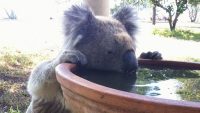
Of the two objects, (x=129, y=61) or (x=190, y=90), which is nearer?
(x=190, y=90)

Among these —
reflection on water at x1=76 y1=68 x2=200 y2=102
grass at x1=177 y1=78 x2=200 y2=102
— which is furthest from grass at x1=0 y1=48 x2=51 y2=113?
grass at x1=177 y1=78 x2=200 y2=102

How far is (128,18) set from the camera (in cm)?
207

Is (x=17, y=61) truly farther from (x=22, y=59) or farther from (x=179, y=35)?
(x=179, y=35)

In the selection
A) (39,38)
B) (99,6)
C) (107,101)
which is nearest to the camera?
(107,101)

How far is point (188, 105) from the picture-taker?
108cm

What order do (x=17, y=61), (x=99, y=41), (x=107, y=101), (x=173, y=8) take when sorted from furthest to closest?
(x=173, y=8) < (x=17, y=61) < (x=99, y=41) < (x=107, y=101)

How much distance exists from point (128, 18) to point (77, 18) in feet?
1.05

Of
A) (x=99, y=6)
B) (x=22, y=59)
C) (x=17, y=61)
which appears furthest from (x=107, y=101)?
(x=22, y=59)

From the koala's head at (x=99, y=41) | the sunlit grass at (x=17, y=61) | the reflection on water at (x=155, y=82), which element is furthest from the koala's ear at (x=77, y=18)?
the sunlit grass at (x=17, y=61)

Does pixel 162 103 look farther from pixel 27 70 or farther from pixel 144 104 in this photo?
pixel 27 70

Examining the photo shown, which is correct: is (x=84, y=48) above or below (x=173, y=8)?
above

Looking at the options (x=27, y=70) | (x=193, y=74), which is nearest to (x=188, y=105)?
(x=193, y=74)

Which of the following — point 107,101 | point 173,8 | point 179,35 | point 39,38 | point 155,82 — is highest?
point 107,101

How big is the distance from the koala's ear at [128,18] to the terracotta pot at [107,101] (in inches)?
23.5
